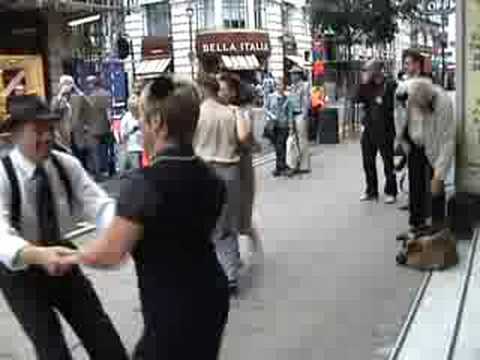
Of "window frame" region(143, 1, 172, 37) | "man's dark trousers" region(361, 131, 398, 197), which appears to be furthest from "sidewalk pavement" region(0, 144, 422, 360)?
"window frame" region(143, 1, 172, 37)

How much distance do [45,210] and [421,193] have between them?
5.09m

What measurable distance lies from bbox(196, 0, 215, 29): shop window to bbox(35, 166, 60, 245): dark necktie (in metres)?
44.2

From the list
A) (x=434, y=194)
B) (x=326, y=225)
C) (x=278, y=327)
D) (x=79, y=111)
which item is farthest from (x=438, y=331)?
(x=79, y=111)

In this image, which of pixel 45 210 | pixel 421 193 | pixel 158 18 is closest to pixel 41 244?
pixel 45 210

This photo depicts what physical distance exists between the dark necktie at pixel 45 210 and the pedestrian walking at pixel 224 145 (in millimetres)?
2812

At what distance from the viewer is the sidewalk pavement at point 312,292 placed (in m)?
5.36

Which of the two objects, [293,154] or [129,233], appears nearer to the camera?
[129,233]

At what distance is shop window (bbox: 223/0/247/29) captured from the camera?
153ft

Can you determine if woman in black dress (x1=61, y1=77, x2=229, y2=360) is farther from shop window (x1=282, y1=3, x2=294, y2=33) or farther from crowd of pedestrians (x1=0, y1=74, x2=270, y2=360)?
shop window (x1=282, y1=3, x2=294, y2=33)

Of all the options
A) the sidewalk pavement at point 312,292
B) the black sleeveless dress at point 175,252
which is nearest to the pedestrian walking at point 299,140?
the sidewalk pavement at point 312,292

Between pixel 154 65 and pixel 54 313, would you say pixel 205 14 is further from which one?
pixel 54 313

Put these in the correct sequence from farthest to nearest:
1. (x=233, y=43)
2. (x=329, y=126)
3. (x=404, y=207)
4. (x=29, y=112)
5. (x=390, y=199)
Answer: (x=233, y=43), (x=329, y=126), (x=390, y=199), (x=404, y=207), (x=29, y=112)

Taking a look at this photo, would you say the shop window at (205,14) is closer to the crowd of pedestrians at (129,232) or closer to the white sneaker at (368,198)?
the white sneaker at (368,198)

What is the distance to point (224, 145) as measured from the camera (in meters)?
6.56
